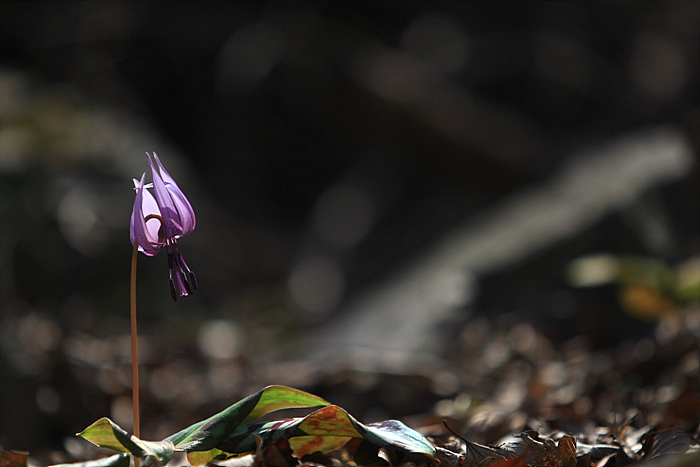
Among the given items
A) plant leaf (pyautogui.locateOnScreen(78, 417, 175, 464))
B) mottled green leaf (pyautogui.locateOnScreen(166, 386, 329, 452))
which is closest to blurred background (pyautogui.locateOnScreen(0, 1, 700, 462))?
mottled green leaf (pyautogui.locateOnScreen(166, 386, 329, 452))

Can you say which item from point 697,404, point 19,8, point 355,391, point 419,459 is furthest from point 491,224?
point 19,8

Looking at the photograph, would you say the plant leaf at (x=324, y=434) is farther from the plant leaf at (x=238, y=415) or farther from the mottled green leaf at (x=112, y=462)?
the mottled green leaf at (x=112, y=462)

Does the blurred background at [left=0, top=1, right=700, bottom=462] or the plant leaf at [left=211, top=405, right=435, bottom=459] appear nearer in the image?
the plant leaf at [left=211, top=405, right=435, bottom=459]

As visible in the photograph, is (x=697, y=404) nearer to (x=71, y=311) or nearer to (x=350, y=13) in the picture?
(x=71, y=311)

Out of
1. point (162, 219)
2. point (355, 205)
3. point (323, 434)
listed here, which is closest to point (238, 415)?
point (323, 434)

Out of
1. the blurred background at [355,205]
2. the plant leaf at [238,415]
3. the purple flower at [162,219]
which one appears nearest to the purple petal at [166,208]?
the purple flower at [162,219]

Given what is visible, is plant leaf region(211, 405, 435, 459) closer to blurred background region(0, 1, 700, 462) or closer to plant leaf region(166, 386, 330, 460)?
plant leaf region(166, 386, 330, 460)
